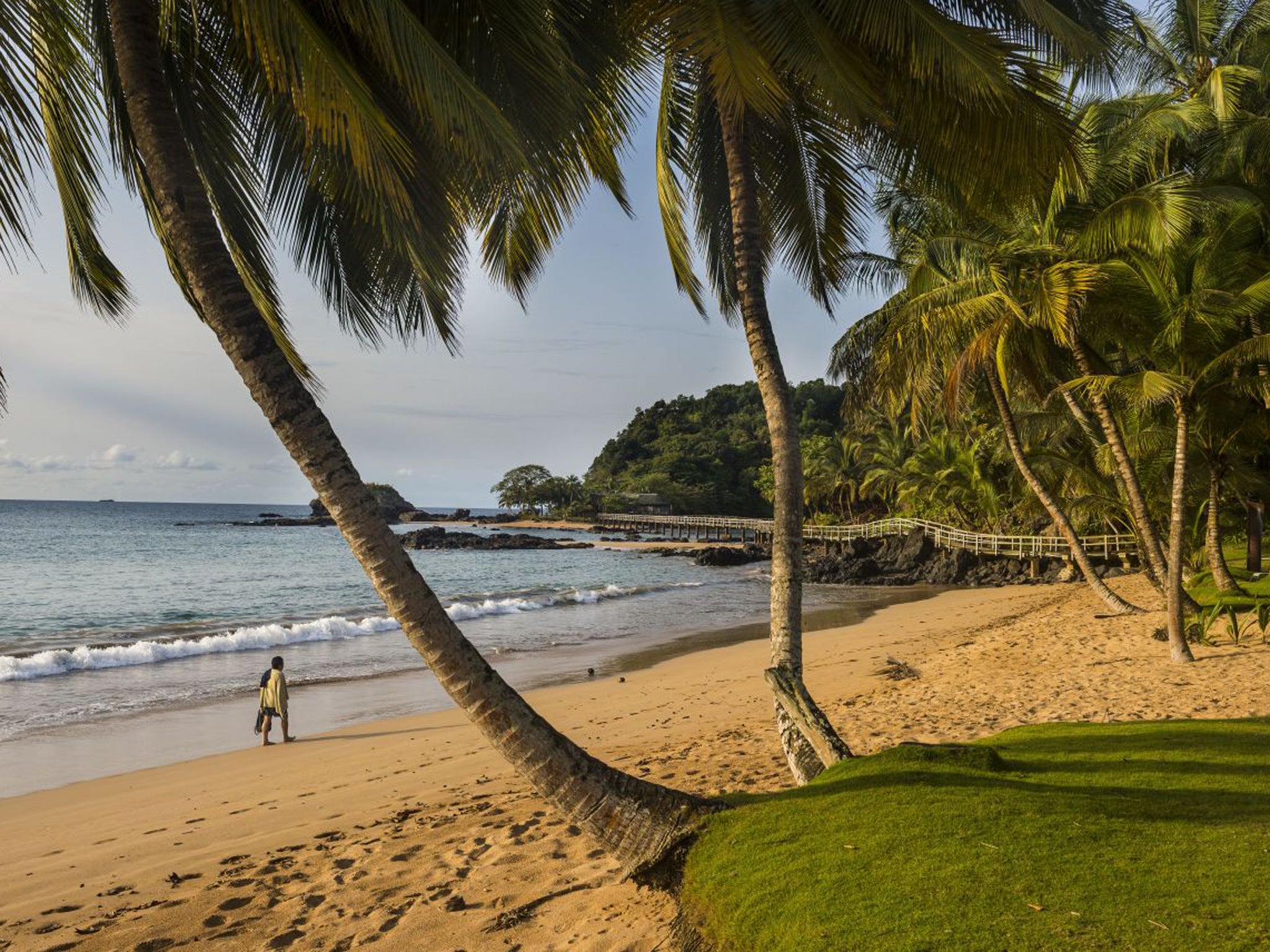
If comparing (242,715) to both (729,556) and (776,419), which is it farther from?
(729,556)

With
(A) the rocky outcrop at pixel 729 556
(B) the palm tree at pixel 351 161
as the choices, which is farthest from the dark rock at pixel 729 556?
(B) the palm tree at pixel 351 161

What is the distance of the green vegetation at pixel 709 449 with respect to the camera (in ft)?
252

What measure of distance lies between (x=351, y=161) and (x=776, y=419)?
10.6 feet

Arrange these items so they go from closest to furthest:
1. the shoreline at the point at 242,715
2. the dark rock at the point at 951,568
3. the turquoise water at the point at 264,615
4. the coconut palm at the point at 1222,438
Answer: the shoreline at the point at 242,715 < the coconut palm at the point at 1222,438 < the turquoise water at the point at 264,615 < the dark rock at the point at 951,568

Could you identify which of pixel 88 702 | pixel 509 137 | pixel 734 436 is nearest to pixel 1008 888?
pixel 509 137

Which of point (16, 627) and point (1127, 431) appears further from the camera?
point (16, 627)

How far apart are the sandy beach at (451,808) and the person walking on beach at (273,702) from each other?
37 cm

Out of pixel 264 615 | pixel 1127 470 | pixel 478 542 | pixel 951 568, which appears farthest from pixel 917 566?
pixel 478 542

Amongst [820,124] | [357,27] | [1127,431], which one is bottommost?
[1127,431]

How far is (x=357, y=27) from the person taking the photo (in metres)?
4.04

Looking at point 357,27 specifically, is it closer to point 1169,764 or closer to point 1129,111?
point 1169,764

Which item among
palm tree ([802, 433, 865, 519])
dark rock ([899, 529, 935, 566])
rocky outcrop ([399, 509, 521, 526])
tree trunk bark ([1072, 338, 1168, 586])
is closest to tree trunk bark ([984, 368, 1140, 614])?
tree trunk bark ([1072, 338, 1168, 586])

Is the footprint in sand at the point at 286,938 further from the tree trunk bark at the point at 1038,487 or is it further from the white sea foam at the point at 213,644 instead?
the white sea foam at the point at 213,644

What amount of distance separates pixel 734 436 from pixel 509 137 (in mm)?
76600
